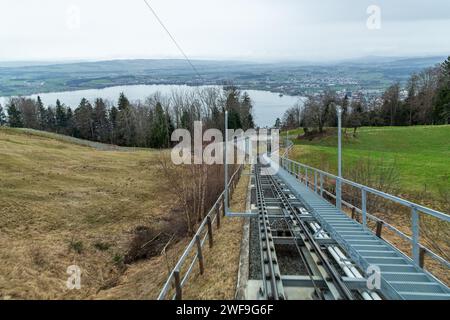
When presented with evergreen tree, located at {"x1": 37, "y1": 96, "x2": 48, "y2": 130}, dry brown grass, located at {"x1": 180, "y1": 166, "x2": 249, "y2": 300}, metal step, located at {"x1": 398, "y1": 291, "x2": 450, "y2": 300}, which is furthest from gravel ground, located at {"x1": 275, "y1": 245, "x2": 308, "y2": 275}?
evergreen tree, located at {"x1": 37, "y1": 96, "x2": 48, "y2": 130}

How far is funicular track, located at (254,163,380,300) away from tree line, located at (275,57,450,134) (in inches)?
2425

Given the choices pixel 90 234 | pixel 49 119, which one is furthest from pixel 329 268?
pixel 49 119

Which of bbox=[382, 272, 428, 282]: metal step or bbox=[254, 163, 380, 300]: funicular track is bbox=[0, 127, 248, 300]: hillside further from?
bbox=[382, 272, 428, 282]: metal step

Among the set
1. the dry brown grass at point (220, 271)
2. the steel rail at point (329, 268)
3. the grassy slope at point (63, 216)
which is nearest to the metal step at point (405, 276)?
the steel rail at point (329, 268)

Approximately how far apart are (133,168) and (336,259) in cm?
3453

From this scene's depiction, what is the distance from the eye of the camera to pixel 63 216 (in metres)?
20.1

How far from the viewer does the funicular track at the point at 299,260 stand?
659cm

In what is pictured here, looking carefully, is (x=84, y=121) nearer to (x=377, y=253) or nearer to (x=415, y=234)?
(x=377, y=253)

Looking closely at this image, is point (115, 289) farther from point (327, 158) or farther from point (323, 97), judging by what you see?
point (323, 97)

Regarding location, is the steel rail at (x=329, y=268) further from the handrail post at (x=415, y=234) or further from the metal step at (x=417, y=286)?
the handrail post at (x=415, y=234)

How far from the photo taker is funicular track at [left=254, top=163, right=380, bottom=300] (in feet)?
21.6

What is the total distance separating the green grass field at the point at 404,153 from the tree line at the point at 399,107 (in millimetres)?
8010

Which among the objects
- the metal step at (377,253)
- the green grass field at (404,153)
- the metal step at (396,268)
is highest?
the metal step at (396,268)

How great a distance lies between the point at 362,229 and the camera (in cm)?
938
